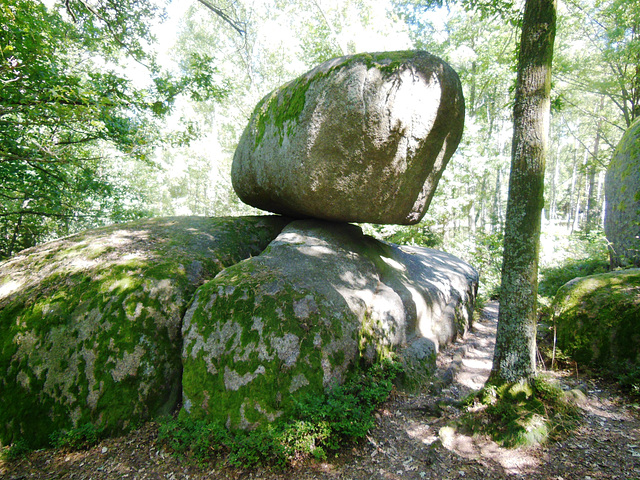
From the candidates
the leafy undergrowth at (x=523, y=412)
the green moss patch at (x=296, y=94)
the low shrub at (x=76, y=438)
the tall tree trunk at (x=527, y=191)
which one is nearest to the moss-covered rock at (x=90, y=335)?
the low shrub at (x=76, y=438)

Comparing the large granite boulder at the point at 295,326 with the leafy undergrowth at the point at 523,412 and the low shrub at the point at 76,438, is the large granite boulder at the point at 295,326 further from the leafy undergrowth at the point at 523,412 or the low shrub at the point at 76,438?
the leafy undergrowth at the point at 523,412

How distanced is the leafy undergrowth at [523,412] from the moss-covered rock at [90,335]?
3.72 metres

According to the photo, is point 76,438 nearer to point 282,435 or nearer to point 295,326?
point 282,435

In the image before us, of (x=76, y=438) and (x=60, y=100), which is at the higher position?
(x=60, y=100)

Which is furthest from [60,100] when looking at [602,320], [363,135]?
[602,320]

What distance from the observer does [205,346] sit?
382 centimetres

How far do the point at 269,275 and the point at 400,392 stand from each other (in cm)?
248

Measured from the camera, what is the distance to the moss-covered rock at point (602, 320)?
4406 millimetres

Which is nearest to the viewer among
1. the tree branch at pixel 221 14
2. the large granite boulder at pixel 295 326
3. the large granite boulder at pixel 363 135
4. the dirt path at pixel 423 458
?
the dirt path at pixel 423 458

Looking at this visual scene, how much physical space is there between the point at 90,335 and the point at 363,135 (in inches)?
178

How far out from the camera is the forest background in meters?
5.52

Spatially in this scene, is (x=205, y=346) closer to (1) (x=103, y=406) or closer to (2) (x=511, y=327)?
(1) (x=103, y=406)

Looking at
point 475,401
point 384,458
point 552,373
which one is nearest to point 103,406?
point 384,458

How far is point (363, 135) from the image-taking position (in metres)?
4.61
